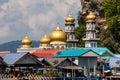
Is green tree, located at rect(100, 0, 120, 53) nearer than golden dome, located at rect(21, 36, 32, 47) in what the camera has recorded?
Yes

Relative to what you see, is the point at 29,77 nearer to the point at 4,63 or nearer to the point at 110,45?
the point at 4,63

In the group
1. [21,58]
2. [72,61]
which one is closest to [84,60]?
[72,61]

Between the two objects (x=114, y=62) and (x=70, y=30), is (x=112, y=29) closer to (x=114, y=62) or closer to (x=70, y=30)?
(x=70, y=30)

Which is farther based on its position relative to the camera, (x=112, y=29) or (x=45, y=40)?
(x=112, y=29)

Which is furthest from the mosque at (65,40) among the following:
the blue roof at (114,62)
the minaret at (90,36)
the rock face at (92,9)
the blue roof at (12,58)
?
Result: the blue roof at (12,58)

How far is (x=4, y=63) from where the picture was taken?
162ft

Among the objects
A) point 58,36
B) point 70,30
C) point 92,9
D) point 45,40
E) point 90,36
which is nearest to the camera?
point 58,36

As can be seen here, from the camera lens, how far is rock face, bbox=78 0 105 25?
3996 inches

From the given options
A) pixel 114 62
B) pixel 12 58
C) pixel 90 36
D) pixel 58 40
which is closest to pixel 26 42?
pixel 58 40

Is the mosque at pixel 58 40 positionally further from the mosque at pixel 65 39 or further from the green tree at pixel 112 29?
the green tree at pixel 112 29

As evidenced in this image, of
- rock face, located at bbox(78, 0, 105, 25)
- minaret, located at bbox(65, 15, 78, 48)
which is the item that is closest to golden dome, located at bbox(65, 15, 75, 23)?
minaret, located at bbox(65, 15, 78, 48)

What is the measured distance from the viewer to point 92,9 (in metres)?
102

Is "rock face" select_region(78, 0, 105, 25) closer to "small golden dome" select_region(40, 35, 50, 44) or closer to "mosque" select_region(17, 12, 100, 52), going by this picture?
"mosque" select_region(17, 12, 100, 52)

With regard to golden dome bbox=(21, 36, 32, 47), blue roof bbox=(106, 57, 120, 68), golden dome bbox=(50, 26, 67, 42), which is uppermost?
golden dome bbox=(50, 26, 67, 42)
